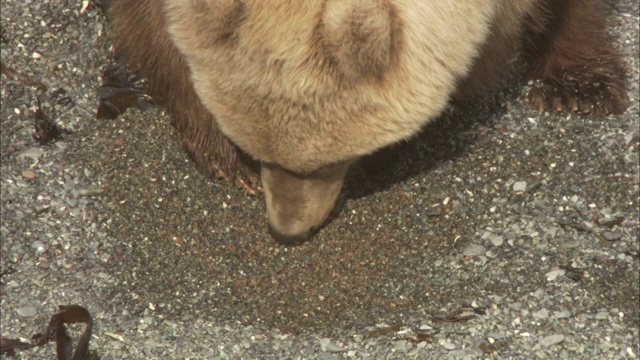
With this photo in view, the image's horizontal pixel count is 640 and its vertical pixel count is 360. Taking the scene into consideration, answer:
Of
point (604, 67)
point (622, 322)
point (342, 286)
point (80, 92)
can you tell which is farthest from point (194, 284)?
point (604, 67)

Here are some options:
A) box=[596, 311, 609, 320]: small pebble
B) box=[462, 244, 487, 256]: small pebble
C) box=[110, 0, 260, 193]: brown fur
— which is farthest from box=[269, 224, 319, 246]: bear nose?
box=[596, 311, 609, 320]: small pebble

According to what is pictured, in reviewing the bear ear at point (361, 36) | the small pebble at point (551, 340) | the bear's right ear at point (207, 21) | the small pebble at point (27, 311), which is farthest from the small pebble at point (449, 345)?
the small pebble at point (27, 311)

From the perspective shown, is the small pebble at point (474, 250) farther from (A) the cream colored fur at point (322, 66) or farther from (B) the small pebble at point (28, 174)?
(B) the small pebble at point (28, 174)

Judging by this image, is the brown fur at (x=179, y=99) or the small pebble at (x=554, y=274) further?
the brown fur at (x=179, y=99)

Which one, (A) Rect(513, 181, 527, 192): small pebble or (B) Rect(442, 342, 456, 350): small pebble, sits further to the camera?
(A) Rect(513, 181, 527, 192): small pebble

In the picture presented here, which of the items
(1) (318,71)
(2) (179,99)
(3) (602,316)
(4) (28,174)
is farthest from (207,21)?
(3) (602,316)

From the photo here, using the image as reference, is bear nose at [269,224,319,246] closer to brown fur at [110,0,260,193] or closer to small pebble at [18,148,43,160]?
brown fur at [110,0,260,193]

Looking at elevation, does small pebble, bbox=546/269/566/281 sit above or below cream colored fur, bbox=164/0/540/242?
below

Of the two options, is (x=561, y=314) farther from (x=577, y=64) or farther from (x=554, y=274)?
(x=577, y=64)
